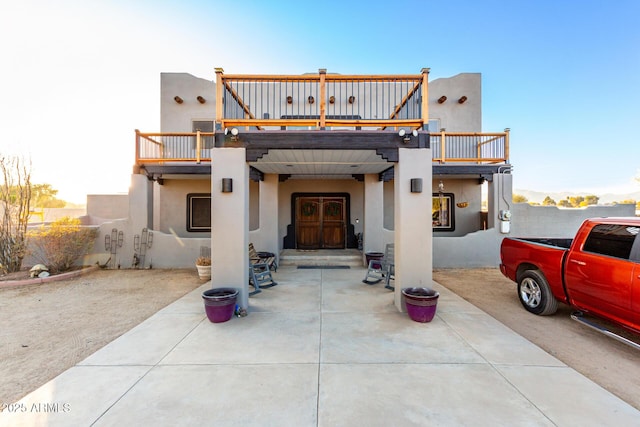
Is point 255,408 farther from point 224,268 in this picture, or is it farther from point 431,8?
point 431,8

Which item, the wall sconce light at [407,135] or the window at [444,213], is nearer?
the wall sconce light at [407,135]

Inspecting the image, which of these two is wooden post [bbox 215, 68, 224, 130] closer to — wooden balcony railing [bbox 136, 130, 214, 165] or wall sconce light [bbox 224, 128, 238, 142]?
wall sconce light [bbox 224, 128, 238, 142]

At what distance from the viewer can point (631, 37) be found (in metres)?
12.0

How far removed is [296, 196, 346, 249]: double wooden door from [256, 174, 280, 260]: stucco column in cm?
193

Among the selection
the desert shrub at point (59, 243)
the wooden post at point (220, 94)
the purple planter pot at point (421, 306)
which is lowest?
the purple planter pot at point (421, 306)

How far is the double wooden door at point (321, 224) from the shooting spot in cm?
1058

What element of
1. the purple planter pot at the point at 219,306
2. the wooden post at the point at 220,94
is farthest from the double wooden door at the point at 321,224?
the purple planter pot at the point at 219,306

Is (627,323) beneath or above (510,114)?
beneath

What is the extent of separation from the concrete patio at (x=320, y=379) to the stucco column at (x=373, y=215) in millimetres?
4231

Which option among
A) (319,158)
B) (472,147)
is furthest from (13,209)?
(472,147)

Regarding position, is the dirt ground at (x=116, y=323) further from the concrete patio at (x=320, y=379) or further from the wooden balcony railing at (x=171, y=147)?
the wooden balcony railing at (x=171, y=147)

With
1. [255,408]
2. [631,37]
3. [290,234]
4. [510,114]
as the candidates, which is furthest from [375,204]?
[510,114]

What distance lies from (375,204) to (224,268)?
17.7 feet

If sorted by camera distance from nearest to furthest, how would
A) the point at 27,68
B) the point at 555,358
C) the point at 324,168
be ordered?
the point at 555,358 → the point at 324,168 → the point at 27,68
